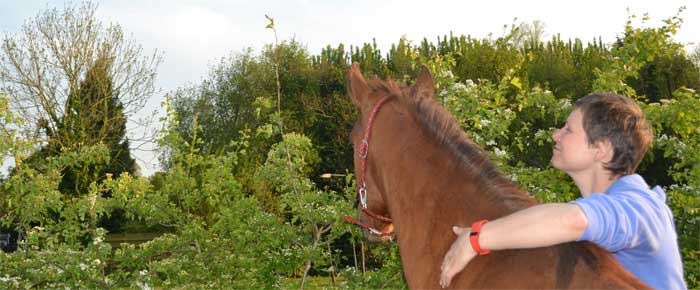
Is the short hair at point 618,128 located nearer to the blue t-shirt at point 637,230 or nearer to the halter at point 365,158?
the blue t-shirt at point 637,230

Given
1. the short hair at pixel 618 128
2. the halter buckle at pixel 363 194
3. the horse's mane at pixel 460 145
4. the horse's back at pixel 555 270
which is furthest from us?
the halter buckle at pixel 363 194

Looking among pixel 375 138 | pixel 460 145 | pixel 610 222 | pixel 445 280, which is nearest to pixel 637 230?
pixel 610 222

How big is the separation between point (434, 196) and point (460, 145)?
20 centimetres

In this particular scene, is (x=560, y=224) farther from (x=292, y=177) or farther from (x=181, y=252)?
(x=181, y=252)

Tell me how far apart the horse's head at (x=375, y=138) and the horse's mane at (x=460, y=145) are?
0.03 meters

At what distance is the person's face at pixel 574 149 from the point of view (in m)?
2.14

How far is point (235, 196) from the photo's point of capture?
706cm

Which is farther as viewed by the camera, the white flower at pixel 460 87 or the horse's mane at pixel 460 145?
the white flower at pixel 460 87

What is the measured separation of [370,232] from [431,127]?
0.64m

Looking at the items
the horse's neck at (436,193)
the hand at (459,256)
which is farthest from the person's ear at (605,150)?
the hand at (459,256)

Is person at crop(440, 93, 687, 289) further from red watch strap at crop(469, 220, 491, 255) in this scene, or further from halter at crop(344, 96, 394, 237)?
halter at crop(344, 96, 394, 237)

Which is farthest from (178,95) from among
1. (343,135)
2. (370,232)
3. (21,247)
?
(370,232)

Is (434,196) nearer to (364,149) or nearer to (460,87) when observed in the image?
(364,149)

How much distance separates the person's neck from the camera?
215 centimetres
